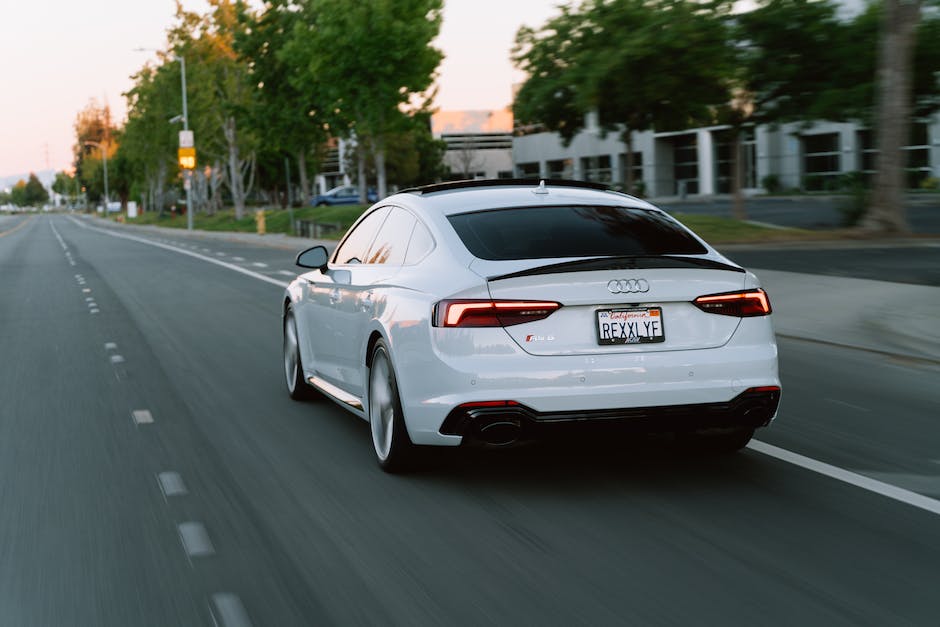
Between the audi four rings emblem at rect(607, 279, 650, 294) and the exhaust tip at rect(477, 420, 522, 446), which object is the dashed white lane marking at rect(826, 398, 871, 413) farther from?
the exhaust tip at rect(477, 420, 522, 446)

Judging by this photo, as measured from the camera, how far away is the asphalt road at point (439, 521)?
453 cm

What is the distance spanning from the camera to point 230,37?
222 feet

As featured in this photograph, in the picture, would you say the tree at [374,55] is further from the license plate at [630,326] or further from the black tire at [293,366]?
the license plate at [630,326]

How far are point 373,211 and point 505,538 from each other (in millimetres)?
3223

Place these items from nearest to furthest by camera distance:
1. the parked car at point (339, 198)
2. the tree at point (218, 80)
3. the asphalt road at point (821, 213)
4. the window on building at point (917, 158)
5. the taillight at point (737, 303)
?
the taillight at point (737, 303), the asphalt road at point (821, 213), the window on building at point (917, 158), the tree at point (218, 80), the parked car at point (339, 198)

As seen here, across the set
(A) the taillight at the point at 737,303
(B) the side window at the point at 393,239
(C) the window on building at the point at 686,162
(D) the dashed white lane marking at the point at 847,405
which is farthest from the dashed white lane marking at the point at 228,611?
(C) the window on building at the point at 686,162

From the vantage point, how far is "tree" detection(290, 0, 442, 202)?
4325 cm

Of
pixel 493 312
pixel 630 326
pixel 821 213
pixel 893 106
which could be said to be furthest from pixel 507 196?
pixel 821 213

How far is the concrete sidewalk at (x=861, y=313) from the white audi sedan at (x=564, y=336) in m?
5.31

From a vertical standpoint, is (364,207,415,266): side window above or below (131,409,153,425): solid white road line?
above

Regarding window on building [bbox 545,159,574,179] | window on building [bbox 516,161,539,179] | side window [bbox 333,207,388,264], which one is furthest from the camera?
window on building [bbox 516,161,539,179]

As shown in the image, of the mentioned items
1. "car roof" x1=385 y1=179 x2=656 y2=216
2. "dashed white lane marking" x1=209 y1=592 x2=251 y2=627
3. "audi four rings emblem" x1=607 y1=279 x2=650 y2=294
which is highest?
"car roof" x1=385 y1=179 x2=656 y2=216

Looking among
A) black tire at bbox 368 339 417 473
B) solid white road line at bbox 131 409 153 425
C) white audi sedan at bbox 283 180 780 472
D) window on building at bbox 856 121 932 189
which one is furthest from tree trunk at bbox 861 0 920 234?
window on building at bbox 856 121 932 189

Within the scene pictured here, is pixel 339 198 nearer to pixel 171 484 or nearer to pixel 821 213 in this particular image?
pixel 821 213
